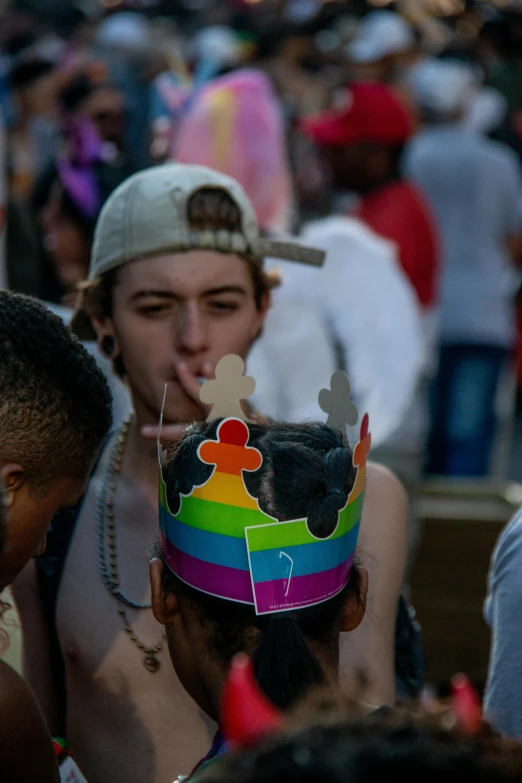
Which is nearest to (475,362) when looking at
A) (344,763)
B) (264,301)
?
(264,301)

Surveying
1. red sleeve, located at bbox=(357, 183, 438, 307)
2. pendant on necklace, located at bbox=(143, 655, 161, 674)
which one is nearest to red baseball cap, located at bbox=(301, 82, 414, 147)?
red sleeve, located at bbox=(357, 183, 438, 307)

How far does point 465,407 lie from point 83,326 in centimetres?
380

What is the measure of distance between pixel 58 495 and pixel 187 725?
0.50 metres

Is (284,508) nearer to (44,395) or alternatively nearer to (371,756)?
(44,395)

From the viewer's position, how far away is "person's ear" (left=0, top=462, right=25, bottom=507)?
150cm

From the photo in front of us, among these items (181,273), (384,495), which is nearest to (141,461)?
(181,273)

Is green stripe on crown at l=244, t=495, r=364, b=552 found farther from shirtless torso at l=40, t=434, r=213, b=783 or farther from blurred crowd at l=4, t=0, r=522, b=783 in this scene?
shirtless torso at l=40, t=434, r=213, b=783

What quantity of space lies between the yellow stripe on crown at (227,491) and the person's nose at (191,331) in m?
0.68

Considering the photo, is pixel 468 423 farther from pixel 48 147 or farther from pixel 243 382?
pixel 243 382

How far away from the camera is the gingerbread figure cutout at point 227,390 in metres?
1.55

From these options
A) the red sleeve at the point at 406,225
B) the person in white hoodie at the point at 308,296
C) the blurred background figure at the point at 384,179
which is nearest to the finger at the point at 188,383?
the person in white hoodie at the point at 308,296

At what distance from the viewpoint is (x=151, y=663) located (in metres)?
1.88

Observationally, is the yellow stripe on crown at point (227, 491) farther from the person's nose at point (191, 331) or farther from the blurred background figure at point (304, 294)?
the blurred background figure at point (304, 294)

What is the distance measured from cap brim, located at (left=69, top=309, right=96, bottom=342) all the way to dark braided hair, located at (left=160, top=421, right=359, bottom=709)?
870 mm
